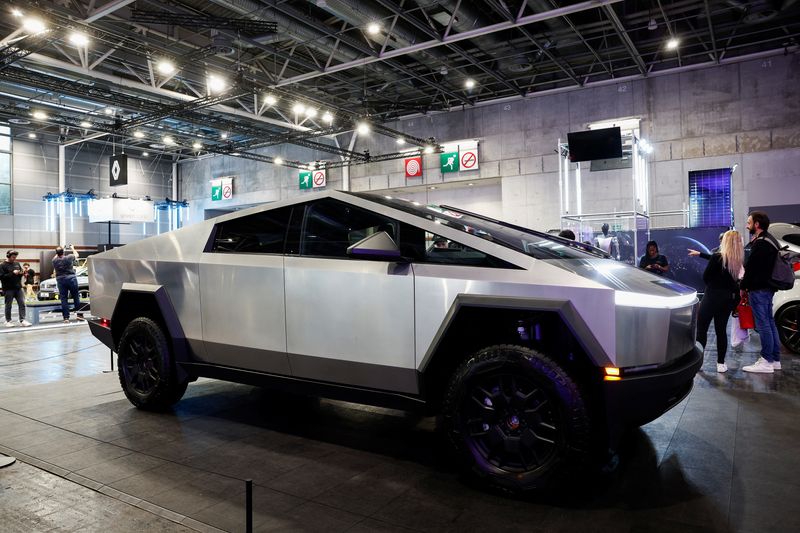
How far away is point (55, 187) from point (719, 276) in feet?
88.8

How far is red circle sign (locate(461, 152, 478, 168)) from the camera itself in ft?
62.1

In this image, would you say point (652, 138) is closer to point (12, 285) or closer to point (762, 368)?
point (762, 368)

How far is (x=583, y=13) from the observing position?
42.9 ft

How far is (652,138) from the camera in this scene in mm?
16109

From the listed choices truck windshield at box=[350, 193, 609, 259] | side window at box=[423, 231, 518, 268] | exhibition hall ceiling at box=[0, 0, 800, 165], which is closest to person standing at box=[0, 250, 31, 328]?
exhibition hall ceiling at box=[0, 0, 800, 165]

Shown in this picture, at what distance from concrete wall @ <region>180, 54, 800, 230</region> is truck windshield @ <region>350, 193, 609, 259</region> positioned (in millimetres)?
14022

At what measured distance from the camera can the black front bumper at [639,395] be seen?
2291 millimetres

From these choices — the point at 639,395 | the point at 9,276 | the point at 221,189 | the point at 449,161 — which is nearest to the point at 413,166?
the point at 449,161

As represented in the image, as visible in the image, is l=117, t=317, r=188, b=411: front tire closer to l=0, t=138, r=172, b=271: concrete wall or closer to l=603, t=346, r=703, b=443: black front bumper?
l=603, t=346, r=703, b=443: black front bumper

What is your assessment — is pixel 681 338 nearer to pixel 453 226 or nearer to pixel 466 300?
pixel 466 300

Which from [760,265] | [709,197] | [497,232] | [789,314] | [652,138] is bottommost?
[789,314]

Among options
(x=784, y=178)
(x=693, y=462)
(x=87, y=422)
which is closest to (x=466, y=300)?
(x=693, y=462)

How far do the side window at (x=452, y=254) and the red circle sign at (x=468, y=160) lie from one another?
54.8 ft

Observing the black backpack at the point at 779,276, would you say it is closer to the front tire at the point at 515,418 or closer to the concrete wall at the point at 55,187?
the front tire at the point at 515,418
